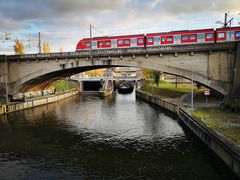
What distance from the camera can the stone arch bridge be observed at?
3268 cm

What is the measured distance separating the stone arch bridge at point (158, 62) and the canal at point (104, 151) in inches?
366

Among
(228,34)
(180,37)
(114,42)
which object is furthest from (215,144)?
(114,42)

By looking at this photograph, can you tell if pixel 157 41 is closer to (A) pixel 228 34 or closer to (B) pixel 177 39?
(B) pixel 177 39

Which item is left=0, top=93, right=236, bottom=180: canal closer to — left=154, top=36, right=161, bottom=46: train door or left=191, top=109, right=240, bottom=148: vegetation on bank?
left=191, top=109, right=240, bottom=148: vegetation on bank

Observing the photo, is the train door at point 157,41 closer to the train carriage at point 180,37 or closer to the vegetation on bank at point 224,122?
the train carriage at point 180,37

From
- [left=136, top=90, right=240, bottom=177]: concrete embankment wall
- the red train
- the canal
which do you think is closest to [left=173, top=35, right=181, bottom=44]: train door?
the red train

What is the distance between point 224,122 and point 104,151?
14315 mm

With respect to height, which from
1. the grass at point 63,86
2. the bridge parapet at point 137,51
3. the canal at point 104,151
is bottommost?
the canal at point 104,151

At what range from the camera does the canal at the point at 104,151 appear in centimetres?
1809

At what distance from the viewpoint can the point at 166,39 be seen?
38219mm

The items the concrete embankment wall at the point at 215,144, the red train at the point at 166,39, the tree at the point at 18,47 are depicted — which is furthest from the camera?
the tree at the point at 18,47

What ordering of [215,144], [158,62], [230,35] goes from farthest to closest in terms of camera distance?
[158,62] < [230,35] < [215,144]

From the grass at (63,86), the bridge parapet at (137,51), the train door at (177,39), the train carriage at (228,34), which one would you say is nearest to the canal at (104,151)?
the bridge parapet at (137,51)

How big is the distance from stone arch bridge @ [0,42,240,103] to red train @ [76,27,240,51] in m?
2.55
